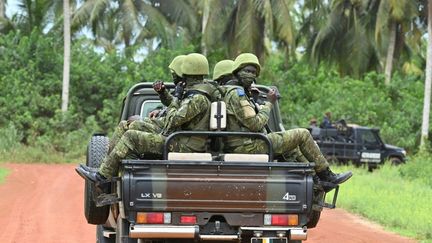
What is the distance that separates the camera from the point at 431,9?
30547 mm

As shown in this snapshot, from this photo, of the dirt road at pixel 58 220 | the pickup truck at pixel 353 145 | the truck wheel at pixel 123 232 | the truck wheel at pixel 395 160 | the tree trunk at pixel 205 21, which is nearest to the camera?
the truck wheel at pixel 123 232

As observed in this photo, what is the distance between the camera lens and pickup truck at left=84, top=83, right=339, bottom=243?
6590mm

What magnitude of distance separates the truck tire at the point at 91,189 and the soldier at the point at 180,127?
2.30 feet

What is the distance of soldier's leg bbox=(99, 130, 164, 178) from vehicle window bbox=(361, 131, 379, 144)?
72.9ft

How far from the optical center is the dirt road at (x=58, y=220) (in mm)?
11523

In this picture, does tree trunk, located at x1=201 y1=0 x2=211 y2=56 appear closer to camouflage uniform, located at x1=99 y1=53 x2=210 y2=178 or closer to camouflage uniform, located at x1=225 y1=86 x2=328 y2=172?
camouflage uniform, located at x1=99 y1=53 x2=210 y2=178

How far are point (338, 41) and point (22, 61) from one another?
15.1 m

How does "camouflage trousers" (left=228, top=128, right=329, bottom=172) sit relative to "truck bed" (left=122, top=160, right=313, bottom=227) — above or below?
above

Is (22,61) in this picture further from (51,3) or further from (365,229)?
(365,229)

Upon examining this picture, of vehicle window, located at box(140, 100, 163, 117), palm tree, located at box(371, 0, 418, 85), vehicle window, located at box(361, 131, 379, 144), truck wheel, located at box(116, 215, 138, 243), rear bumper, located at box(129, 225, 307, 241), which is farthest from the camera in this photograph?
palm tree, located at box(371, 0, 418, 85)

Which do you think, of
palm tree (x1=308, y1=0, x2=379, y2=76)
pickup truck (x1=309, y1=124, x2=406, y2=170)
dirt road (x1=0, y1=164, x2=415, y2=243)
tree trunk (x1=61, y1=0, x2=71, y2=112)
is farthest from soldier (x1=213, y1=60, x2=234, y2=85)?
palm tree (x1=308, y1=0, x2=379, y2=76)

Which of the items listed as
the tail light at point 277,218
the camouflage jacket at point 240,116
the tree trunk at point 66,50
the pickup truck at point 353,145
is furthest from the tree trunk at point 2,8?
the tail light at point 277,218

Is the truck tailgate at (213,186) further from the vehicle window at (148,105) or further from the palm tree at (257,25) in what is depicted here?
the palm tree at (257,25)

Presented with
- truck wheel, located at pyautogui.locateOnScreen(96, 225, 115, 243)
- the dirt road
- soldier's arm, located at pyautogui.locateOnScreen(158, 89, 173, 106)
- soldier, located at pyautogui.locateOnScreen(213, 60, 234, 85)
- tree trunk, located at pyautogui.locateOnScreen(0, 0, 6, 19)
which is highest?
tree trunk, located at pyautogui.locateOnScreen(0, 0, 6, 19)
